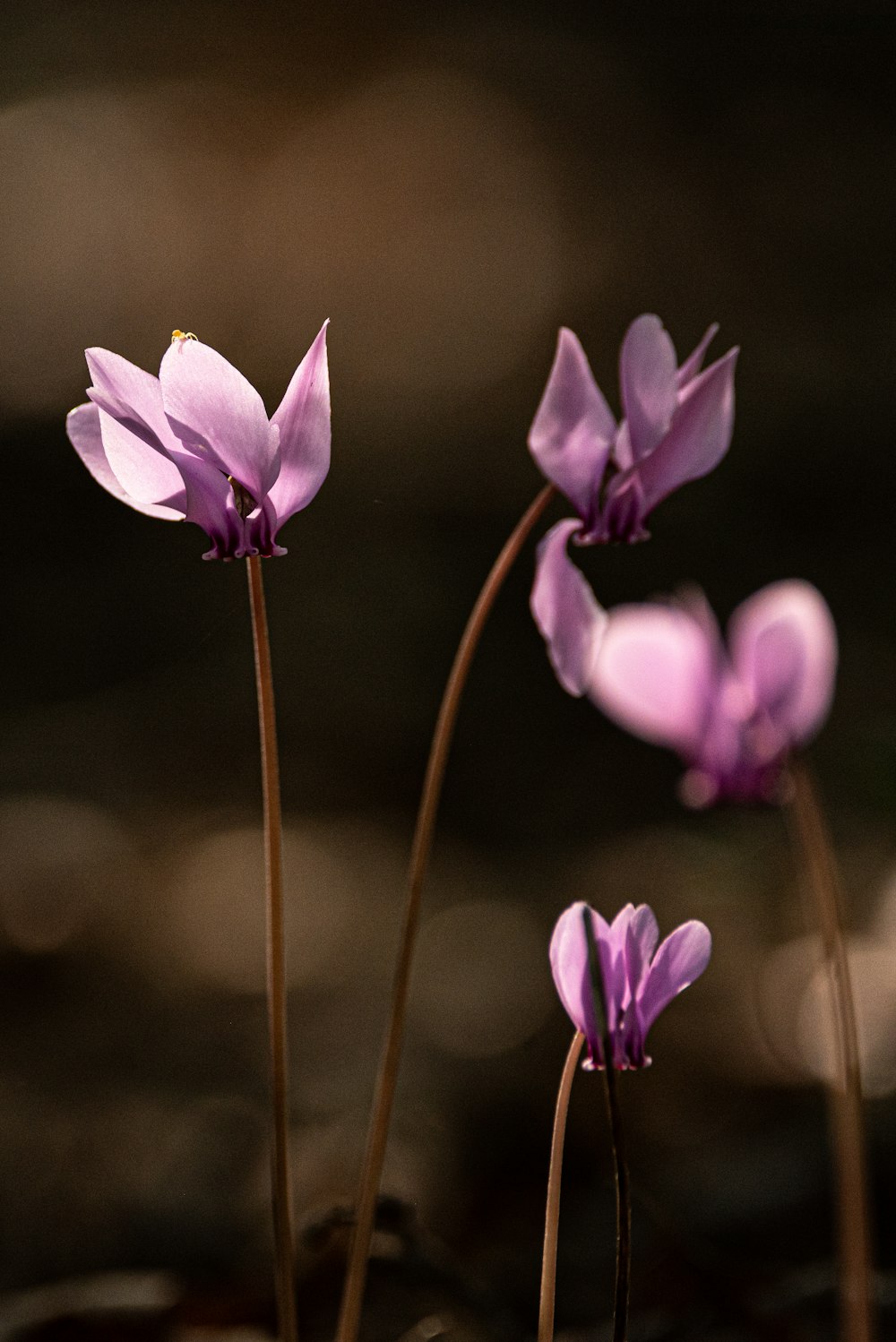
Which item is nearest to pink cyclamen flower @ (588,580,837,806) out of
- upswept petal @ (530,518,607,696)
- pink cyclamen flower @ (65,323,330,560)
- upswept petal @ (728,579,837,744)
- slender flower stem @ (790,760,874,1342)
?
upswept petal @ (728,579,837,744)

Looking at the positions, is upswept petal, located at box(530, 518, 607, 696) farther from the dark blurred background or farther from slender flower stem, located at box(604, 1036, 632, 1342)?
the dark blurred background

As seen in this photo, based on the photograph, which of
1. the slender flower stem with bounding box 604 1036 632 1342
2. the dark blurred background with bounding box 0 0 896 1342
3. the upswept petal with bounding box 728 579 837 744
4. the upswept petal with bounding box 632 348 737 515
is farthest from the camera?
the dark blurred background with bounding box 0 0 896 1342

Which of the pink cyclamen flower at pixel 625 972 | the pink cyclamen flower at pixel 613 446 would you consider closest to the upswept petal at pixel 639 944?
the pink cyclamen flower at pixel 625 972

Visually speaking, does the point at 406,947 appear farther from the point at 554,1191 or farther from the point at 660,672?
the point at 660,672

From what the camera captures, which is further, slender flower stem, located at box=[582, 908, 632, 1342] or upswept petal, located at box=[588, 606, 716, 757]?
upswept petal, located at box=[588, 606, 716, 757]

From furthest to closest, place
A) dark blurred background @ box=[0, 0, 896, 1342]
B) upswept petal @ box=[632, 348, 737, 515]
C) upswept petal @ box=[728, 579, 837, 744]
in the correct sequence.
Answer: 1. dark blurred background @ box=[0, 0, 896, 1342]
2. upswept petal @ box=[728, 579, 837, 744]
3. upswept petal @ box=[632, 348, 737, 515]
